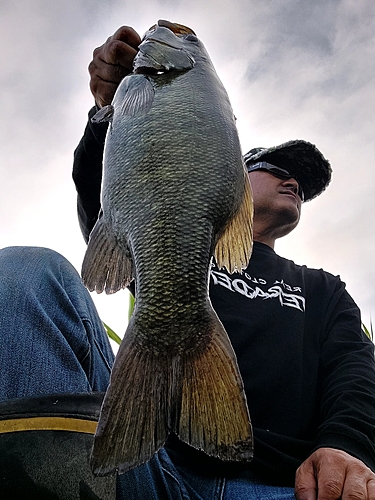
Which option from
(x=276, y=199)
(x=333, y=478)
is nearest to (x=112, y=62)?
(x=333, y=478)

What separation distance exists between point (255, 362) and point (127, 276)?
3.07 ft

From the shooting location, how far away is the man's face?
3.05 m

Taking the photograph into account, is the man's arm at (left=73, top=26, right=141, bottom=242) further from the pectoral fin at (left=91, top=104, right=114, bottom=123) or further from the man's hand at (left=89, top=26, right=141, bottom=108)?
the pectoral fin at (left=91, top=104, right=114, bottom=123)

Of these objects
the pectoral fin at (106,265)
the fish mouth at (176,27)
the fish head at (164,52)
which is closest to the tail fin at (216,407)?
the pectoral fin at (106,265)

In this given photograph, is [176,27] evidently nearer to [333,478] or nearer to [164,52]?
[164,52]

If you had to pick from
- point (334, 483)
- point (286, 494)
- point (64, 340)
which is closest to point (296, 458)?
point (286, 494)

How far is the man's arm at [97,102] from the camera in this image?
1.60 meters

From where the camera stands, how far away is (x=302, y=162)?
321 cm

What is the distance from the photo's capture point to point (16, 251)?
1461 mm

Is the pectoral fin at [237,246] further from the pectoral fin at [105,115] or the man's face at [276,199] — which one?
the man's face at [276,199]

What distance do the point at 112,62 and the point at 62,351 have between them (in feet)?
2.79

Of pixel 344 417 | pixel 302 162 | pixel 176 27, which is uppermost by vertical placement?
pixel 302 162

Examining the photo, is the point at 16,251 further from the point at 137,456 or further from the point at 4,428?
the point at 137,456

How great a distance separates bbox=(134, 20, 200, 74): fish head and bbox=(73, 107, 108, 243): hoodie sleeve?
373 mm
